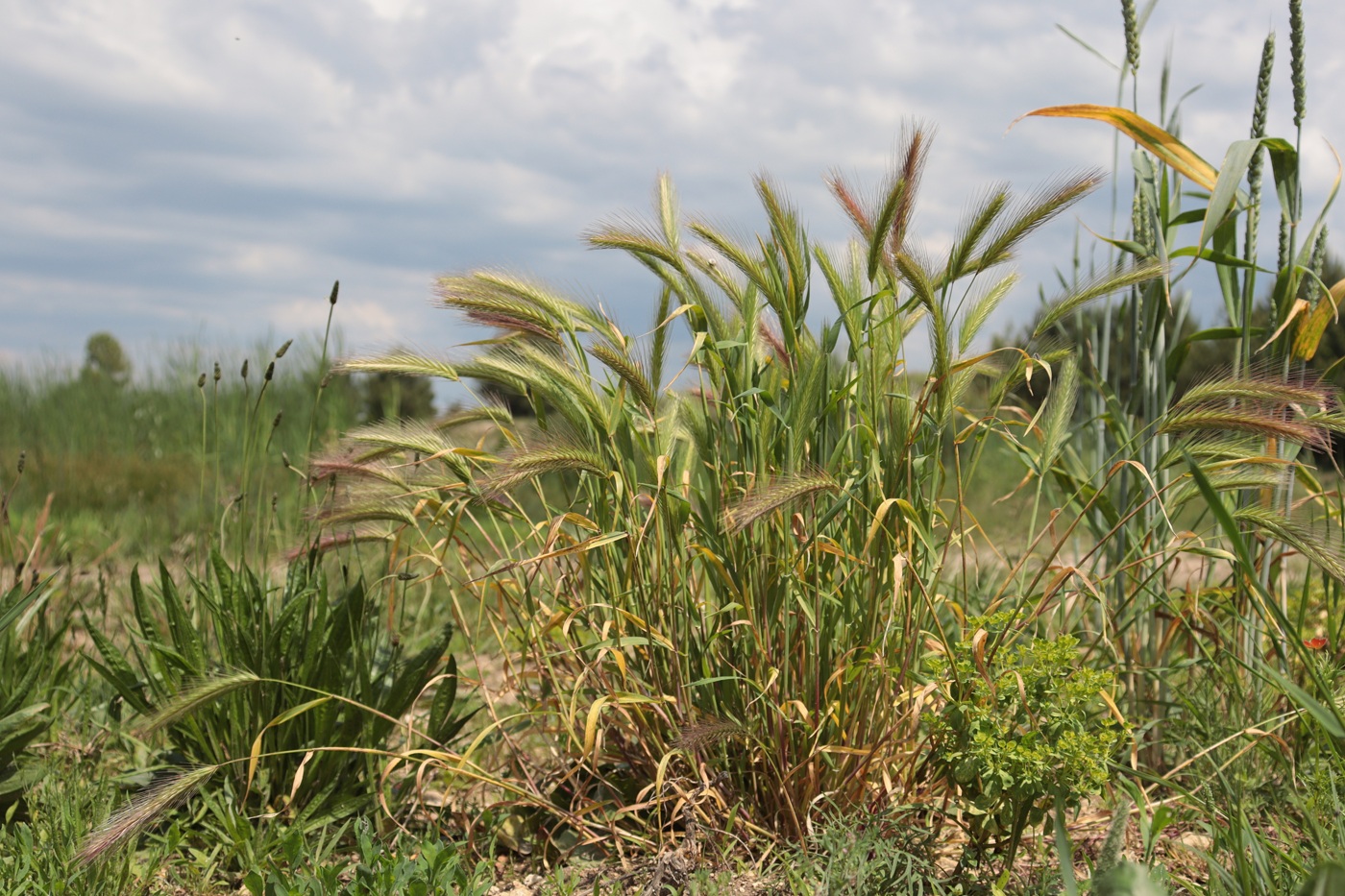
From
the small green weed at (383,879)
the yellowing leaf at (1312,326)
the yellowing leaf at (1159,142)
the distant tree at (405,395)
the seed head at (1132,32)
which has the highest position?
the seed head at (1132,32)

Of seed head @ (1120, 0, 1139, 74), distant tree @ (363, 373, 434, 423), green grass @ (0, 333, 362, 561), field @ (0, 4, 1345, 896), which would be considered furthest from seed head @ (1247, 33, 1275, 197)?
distant tree @ (363, 373, 434, 423)

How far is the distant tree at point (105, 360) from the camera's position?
35.5ft

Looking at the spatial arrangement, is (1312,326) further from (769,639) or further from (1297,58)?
(769,639)

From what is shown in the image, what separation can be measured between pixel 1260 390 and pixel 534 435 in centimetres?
146

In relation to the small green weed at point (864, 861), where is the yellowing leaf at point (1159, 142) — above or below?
above

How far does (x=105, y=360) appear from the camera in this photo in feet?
55.9

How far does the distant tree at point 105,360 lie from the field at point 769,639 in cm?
930

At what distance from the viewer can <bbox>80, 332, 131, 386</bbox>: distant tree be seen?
10812 mm

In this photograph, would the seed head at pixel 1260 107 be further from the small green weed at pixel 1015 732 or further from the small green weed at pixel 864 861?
the small green weed at pixel 864 861

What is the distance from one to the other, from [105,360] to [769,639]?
18077mm

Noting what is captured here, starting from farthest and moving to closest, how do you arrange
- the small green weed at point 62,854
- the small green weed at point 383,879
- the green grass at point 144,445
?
1. the green grass at point 144,445
2. the small green weed at point 62,854
3. the small green weed at point 383,879

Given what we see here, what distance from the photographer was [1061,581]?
200 centimetres

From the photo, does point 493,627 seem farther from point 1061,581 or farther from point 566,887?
point 1061,581

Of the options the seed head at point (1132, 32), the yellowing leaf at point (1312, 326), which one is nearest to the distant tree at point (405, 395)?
the seed head at point (1132, 32)
